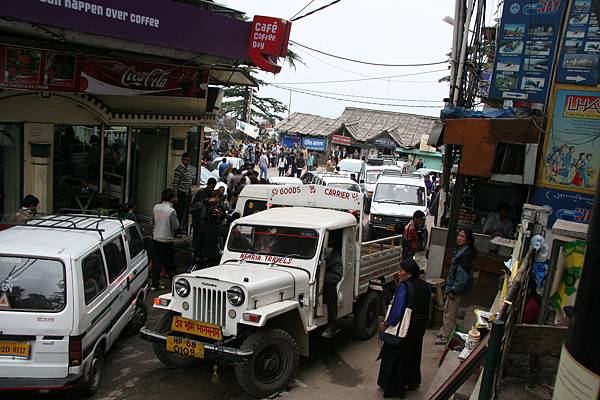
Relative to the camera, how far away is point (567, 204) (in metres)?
9.13

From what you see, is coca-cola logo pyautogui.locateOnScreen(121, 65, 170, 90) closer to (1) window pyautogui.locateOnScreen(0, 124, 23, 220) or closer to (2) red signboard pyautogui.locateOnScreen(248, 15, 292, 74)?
(2) red signboard pyautogui.locateOnScreen(248, 15, 292, 74)

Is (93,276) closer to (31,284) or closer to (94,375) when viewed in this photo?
(31,284)

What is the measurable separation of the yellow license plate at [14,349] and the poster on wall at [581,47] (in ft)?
28.5

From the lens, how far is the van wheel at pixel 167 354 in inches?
251

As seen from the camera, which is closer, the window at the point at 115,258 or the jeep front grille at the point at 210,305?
the jeep front grille at the point at 210,305

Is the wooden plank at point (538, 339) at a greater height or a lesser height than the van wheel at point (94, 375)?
greater

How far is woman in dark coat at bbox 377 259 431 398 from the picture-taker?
5867 mm

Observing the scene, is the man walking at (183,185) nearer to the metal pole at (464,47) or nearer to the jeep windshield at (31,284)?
the metal pole at (464,47)

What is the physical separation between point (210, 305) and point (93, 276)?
1.33 meters

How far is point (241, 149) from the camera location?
3481cm

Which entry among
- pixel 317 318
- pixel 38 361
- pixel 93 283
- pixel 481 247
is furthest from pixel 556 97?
pixel 38 361

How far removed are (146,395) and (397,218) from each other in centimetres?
1048

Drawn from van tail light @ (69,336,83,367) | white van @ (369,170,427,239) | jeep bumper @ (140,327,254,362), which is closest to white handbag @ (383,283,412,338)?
jeep bumper @ (140,327,254,362)

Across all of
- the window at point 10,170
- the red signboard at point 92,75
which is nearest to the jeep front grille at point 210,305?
the red signboard at point 92,75
